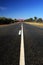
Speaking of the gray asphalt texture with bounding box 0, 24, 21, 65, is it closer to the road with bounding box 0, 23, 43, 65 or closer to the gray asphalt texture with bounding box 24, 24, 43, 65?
Answer: the road with bounding box 0, 23, 43, 65

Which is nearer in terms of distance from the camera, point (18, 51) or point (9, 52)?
point (9, 52)

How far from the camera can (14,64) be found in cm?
557

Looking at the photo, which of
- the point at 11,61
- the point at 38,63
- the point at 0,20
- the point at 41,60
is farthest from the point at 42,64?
the point at 0,20

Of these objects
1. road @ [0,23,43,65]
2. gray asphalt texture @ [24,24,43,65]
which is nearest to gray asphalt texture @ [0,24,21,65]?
road @ [0,23,43,65]

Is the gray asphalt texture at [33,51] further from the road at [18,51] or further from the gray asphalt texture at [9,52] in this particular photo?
the gray asphalt texture at [9,52]

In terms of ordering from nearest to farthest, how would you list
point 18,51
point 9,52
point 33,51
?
point 9,52, point 18,51, point 33,51

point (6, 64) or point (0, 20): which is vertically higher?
point (6, 64)

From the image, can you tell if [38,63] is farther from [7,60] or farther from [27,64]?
[7,60]

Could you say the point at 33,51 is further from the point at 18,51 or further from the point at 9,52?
the point at 9,52

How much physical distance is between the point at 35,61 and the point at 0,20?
86.2m

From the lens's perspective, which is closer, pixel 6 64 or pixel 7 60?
pixel 6 64

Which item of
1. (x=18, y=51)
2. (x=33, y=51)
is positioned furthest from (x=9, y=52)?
(x=33, y=51)

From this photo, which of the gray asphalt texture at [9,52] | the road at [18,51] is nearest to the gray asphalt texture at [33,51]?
the road at [18,51]

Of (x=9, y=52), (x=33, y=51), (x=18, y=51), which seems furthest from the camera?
(x=33, y=51)
